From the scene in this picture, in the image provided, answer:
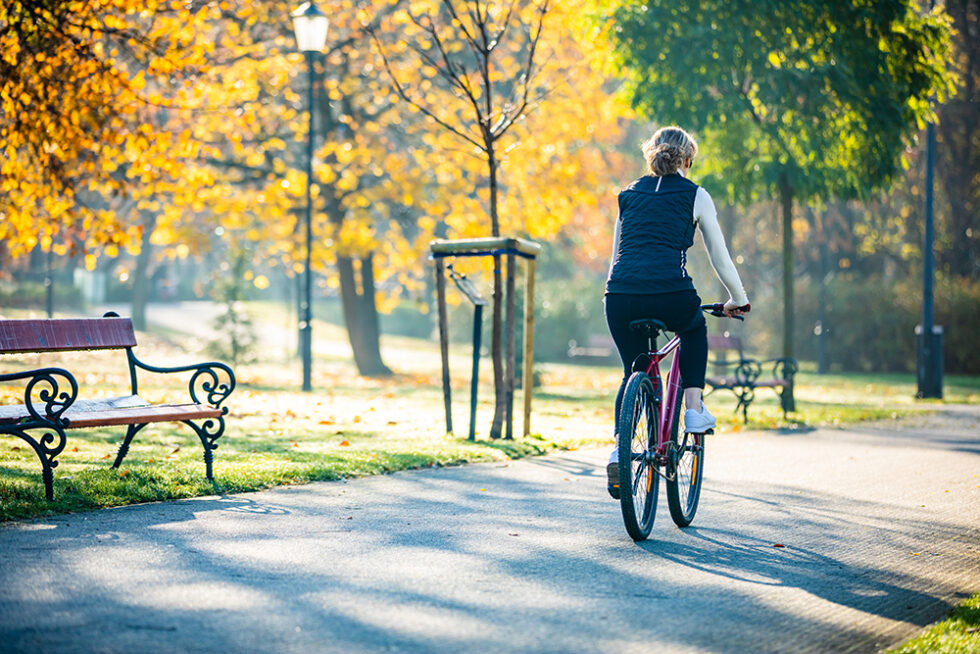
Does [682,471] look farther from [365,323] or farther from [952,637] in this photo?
[365,323]

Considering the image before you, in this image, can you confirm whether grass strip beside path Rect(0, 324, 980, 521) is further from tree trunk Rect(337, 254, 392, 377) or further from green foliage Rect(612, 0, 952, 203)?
green foliage Rect(612, 0, 952, 203)

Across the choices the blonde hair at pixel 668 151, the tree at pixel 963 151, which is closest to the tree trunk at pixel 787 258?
the blonde hair at pixel 668 151

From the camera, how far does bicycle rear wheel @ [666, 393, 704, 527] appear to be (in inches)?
215

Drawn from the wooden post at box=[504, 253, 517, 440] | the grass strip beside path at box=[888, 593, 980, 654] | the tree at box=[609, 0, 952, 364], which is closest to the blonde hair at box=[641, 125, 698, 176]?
the grass strip beside path at box=[888, 593, 980, 654]

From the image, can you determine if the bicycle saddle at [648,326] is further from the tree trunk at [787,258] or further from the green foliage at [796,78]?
the tree trunk at [787,258]

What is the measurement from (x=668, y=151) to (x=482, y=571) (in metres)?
2.29

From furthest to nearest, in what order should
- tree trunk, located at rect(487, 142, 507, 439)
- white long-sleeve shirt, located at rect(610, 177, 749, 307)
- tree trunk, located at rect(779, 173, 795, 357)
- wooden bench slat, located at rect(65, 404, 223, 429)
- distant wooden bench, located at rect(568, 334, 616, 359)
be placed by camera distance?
distant wooden bench, located at rect(568, 334, 616, 359)
tree trunk, located at rect(779, 173, 795, 357)
tree trunk, located at rect(487, 142, 507, 439)
wooden bench slat, located at rect(65, 404, 223, 429)
white long-sleeve shirt, located at rect(610, 177, 749, 307)

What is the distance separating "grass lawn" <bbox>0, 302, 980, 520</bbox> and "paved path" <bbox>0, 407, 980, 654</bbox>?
0.44 metres

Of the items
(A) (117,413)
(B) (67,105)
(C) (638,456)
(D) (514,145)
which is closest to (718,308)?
(C) (638,456)

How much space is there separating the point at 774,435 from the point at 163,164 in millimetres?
7141

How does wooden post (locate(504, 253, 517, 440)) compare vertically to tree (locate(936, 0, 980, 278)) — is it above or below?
below

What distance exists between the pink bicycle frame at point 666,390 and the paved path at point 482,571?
56 cm

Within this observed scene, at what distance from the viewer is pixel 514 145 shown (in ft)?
31.8

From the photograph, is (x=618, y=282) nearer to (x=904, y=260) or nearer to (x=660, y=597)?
(x=660, y=597)
